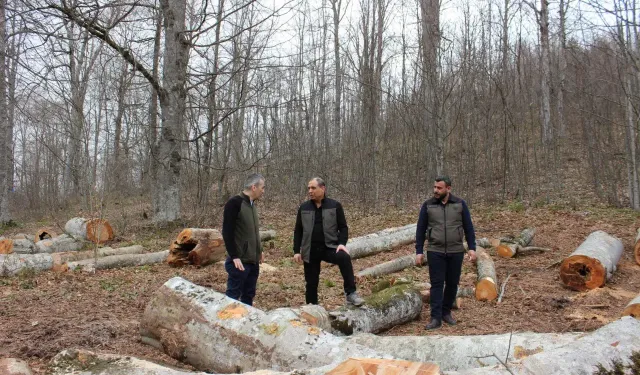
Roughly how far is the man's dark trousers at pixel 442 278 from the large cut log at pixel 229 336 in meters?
2.21

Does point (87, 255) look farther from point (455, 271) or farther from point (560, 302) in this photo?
point (560, 302)

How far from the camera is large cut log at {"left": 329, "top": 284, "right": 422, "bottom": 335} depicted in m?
4.86

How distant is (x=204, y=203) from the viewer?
12.9m

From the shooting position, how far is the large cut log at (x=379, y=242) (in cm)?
995

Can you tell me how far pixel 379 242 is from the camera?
10.2 m

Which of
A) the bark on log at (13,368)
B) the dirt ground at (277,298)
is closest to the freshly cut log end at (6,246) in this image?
the dirt ground at (277,298)

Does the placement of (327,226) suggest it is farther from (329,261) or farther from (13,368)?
(13,368)

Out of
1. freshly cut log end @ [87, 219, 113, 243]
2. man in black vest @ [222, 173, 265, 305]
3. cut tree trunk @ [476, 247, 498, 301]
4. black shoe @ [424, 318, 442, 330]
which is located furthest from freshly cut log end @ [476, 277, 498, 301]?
freshly cut log end @ [87, 219, 113, 243]

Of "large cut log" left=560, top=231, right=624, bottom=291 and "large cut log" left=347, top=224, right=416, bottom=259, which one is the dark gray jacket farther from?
"large cut log" left=347, top=224, right=416, bottom=259

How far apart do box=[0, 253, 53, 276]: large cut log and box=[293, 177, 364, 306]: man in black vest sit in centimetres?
549

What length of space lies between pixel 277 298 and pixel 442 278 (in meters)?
2.32

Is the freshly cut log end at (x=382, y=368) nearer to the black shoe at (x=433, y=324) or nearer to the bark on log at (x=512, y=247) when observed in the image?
the black shoe at (x=433, y=324)

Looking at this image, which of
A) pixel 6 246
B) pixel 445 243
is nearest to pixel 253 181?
pixel 445 243

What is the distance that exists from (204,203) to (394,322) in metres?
8.69
